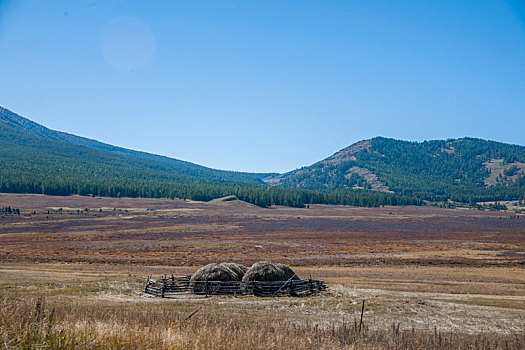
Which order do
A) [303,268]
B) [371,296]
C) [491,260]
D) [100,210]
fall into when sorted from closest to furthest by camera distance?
[371,296]
[303,268]
[491,260]
[100,210]

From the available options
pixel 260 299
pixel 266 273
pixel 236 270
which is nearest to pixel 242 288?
pixel 266 273

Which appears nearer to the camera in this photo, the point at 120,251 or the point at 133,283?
the point at 133,283

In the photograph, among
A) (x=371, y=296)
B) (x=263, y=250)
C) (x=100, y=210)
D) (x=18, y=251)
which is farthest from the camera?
(x=100, y=210)

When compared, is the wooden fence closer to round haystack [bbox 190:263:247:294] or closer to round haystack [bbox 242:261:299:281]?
round haystack [bbox 190:263:247:294]

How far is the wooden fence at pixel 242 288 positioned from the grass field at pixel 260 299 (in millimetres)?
1359

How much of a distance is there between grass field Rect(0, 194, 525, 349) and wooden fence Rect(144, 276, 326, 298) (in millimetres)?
1359

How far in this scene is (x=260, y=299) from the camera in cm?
2648

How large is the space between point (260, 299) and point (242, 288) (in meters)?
2.89

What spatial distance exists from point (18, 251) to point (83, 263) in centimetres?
1638

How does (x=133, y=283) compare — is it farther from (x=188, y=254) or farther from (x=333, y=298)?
(x=188, y=254)

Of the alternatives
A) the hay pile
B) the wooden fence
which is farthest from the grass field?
the hay pile

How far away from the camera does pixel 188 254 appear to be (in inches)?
2269

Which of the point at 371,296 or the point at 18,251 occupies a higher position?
the point at 371,296

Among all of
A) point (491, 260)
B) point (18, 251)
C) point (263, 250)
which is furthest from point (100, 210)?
point (491, 260)
